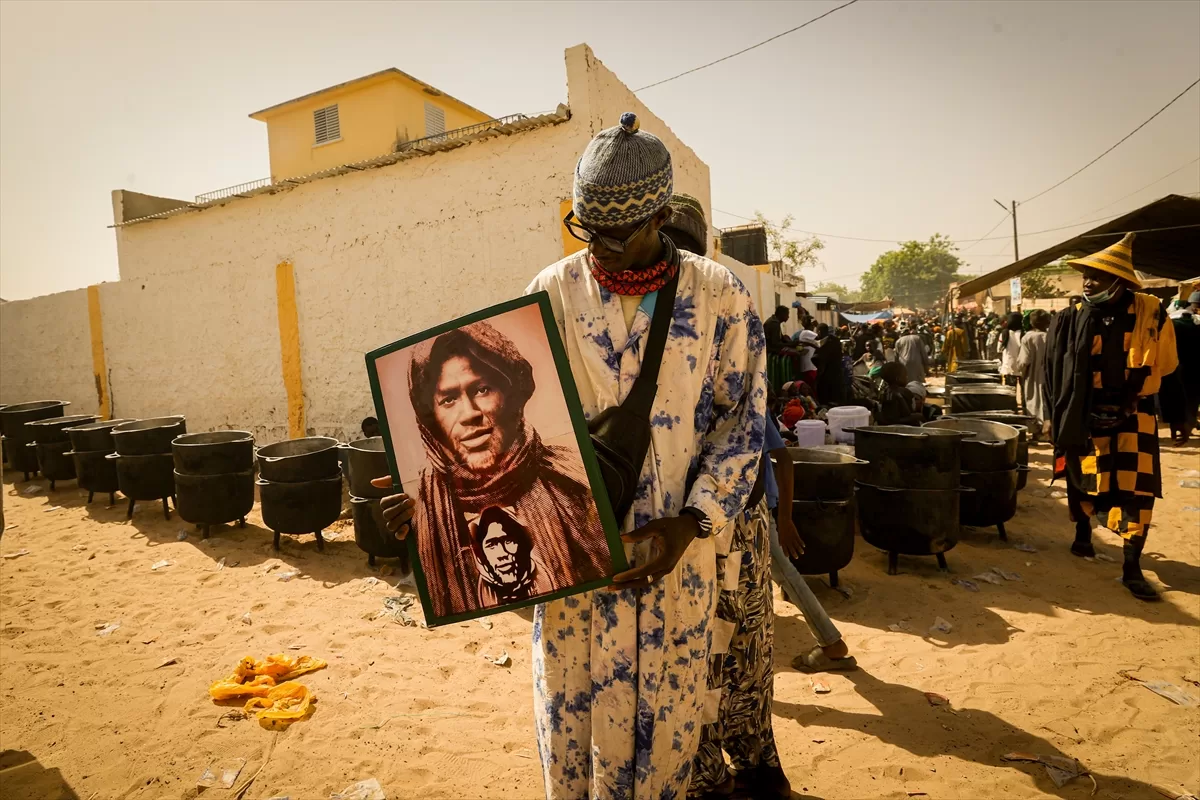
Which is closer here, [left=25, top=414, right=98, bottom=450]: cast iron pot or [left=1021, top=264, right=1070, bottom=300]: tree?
[left=25, top=414, right=98, bottom=450]: cast iron pot

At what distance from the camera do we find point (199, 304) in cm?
1034

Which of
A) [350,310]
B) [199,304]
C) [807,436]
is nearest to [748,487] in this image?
[807,436]

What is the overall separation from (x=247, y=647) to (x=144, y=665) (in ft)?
1.77

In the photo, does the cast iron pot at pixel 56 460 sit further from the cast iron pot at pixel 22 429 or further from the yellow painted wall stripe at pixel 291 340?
the yellow painted wall stripe at pixel 291 340

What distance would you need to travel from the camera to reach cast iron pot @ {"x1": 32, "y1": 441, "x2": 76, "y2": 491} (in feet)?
26.8

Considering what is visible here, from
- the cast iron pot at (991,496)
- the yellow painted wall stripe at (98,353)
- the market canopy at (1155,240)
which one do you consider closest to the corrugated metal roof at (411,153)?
the yellow painted wall stripe at (98,353)

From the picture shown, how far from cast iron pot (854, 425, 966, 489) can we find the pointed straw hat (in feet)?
4.37

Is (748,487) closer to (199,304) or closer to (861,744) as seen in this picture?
(861,744)

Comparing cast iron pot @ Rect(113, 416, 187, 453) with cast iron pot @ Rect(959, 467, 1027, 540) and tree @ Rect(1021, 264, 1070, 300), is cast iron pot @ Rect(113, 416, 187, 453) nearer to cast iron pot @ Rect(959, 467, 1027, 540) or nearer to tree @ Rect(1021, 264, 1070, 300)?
cast iron pot @ Rect(959, 467, 1027, 540)

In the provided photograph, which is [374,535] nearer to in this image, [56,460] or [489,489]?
[489,489]

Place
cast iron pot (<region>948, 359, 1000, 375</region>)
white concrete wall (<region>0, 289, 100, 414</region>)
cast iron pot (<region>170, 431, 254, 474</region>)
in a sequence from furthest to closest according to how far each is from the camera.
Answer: cast iron pot (<region>948, 359, 1000, 375</region>) < white concrete wall (<region>0, 289, 100, 414</region>) < cast iron pot (<region>170, 431, 254, 474</region>)

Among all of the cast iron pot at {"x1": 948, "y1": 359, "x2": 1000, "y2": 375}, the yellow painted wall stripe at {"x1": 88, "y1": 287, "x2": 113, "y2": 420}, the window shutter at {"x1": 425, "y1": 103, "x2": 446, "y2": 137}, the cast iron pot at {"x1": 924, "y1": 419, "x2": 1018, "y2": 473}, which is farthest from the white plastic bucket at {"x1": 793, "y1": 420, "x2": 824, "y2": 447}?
the window shutter at {"x1": 425, "y1": 103, "x2": 446, "y2": 137}

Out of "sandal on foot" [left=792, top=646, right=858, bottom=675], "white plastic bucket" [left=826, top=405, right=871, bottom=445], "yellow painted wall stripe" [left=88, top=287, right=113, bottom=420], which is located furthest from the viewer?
"yellow painted wall stripe" [left=88, top=287, right=113, bottom=420]

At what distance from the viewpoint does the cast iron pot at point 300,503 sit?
5.40m
